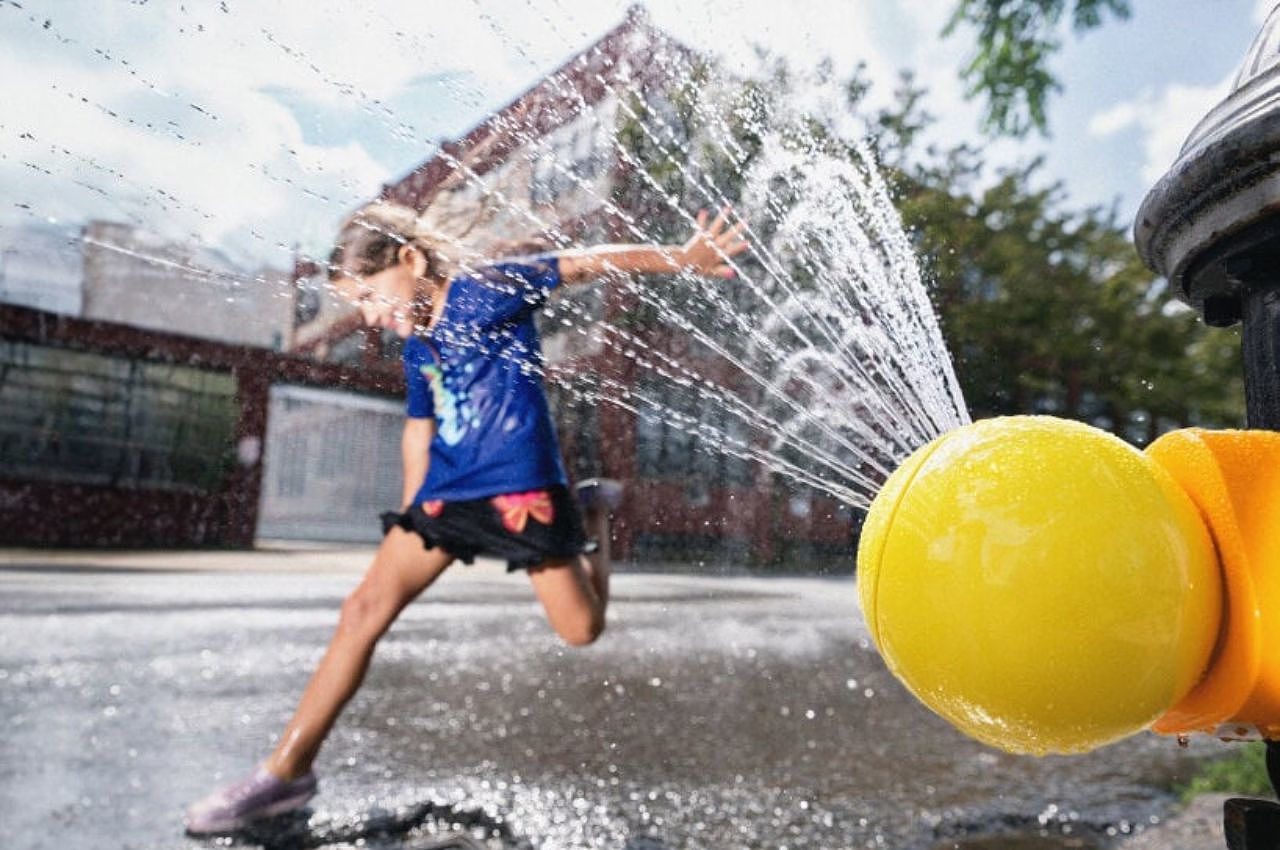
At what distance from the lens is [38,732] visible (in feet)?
8.66

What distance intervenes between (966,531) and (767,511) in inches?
397

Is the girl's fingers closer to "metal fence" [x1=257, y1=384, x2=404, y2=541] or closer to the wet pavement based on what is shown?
the wet pavement

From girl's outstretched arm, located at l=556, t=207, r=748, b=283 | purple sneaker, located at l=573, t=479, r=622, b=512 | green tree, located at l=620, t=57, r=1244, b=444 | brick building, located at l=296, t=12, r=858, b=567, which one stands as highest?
green tree, located at l=620, t=57, r=1244, b=444

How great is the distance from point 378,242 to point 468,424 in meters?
0.57

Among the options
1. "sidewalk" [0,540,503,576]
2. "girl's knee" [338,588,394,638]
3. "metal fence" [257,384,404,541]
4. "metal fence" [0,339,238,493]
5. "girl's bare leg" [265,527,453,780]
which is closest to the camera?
"girl's bare leg" [265,527,453,780]

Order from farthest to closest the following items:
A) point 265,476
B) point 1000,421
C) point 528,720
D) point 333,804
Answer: point 265,476 → point 528,720 → point 333,804 → point 1000,421

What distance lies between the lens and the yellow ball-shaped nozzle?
0.80 meters

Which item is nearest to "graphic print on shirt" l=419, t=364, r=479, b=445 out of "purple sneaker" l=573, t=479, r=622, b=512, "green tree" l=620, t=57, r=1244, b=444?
"purple sneaker" l=573, t=479, r=622, b=512

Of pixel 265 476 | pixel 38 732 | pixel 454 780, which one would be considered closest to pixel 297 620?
pixel 38 732

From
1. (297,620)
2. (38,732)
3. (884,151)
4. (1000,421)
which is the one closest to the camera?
(1000,421)

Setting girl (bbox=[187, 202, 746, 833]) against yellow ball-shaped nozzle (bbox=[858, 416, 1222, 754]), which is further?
girl (bbox=[187, 202, 746, 833])

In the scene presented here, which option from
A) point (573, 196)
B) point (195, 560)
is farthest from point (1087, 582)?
point (195, 560)

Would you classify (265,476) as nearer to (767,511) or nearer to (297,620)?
(767,511)

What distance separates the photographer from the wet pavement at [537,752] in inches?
80.5
